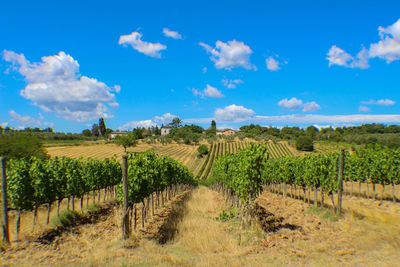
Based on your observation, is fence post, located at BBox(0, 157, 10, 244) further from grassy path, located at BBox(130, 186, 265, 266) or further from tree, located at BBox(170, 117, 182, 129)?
tree, located at BBox(170, 117, 182, 129)

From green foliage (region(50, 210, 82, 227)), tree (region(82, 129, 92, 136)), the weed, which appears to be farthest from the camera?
tree (region(82, 129, 92, 136))

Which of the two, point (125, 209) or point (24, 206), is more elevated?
point (125, 209)

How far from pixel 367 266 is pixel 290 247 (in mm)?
2600

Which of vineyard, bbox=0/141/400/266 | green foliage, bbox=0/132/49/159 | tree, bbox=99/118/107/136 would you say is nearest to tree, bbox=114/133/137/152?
green foliage, bbox=0/132/49/159

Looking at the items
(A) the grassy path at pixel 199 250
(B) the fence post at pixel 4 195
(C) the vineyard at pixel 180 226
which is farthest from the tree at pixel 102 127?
(A) the grassy path at pixel 199 250

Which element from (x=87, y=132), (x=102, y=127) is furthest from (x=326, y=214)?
(x=87, y=132)

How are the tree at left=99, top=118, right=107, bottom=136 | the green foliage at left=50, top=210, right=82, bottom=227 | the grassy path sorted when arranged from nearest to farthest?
the grassy path < the green foliage at left=50, top=210, right=82, bottom=227 < the tree at left=99, top=118, right=107, bottom=136

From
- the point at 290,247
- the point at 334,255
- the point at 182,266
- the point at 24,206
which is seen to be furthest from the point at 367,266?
the point at 24,206

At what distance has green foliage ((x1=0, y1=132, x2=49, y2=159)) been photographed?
22.2 meters

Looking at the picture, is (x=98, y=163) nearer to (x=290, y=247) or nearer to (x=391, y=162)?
(x=290, y=247)

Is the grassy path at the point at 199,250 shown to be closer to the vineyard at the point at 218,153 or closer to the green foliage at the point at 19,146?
the green foliage at the point at 19,146

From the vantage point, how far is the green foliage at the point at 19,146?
22203 millimetres

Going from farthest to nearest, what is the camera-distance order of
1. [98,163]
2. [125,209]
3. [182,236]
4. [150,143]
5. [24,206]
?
[150,143]
[98,163]
[24,206]
[182,236]
[125,209]

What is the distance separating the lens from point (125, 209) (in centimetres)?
845
